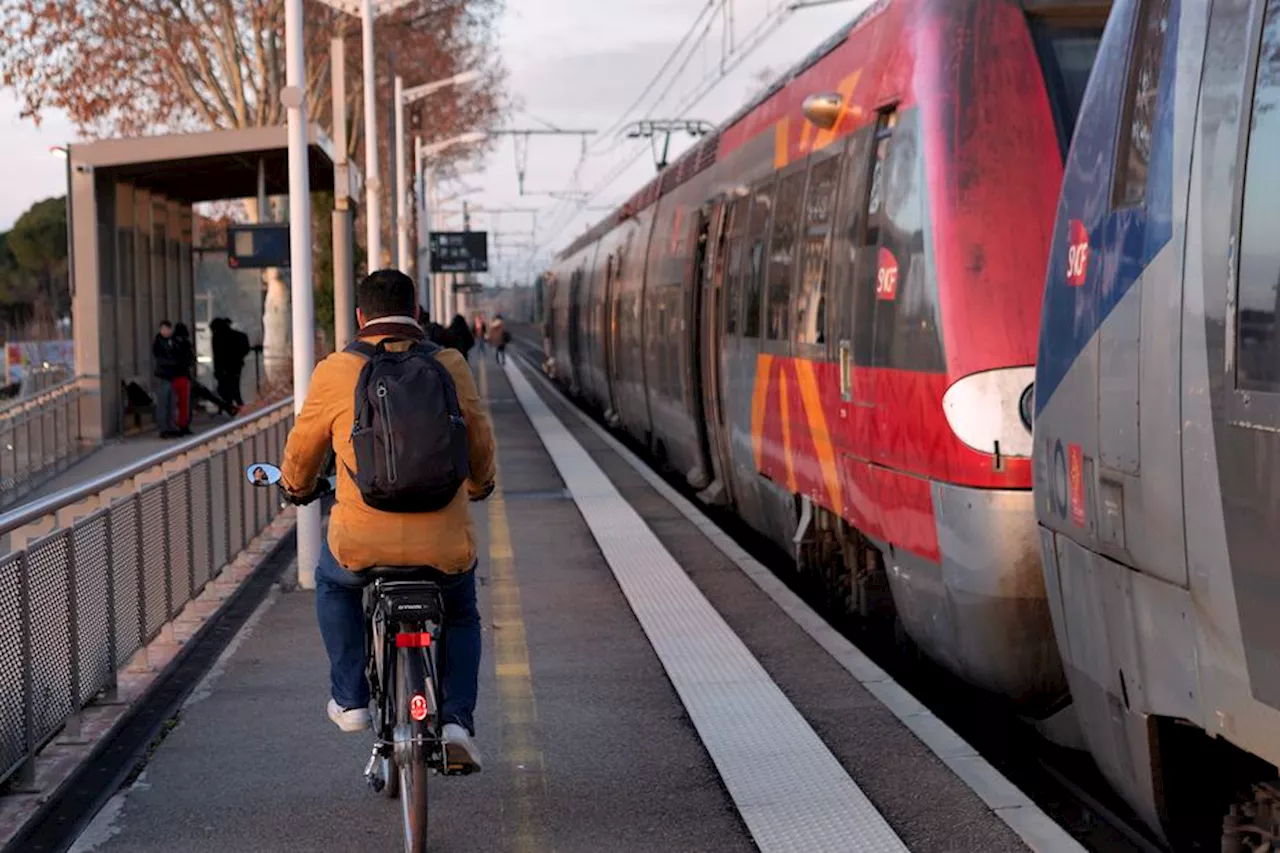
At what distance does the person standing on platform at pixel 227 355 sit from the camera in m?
30.7

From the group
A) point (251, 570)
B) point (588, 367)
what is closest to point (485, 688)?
point (251, 570)

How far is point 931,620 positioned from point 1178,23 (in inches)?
141

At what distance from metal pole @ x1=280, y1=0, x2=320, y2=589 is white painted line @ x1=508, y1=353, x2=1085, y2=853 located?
2638mm

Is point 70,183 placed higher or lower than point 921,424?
higher

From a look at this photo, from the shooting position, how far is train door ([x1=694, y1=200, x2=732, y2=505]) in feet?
47.8

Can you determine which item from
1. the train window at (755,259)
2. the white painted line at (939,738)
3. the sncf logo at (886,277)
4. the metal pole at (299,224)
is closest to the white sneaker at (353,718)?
the white painted line at (939,738)

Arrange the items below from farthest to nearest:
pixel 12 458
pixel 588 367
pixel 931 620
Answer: pixel 588 367
pixel 12 458
pixel 931 620

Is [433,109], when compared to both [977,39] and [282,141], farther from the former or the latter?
[977,39]

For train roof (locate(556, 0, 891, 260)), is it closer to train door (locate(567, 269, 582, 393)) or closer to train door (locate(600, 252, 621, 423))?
train door (locate(600, 252, 621, 423))

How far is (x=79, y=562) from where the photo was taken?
7840 mm

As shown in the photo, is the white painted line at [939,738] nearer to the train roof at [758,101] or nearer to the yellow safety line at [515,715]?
the yellow safety line at [515,715]

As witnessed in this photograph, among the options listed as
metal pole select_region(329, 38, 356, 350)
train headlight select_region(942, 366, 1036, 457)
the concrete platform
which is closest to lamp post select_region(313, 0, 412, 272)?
metal pole select_region(329, 38, 356, 350)

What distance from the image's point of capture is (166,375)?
25.6 metres

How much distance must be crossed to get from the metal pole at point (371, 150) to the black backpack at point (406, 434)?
17.0m
